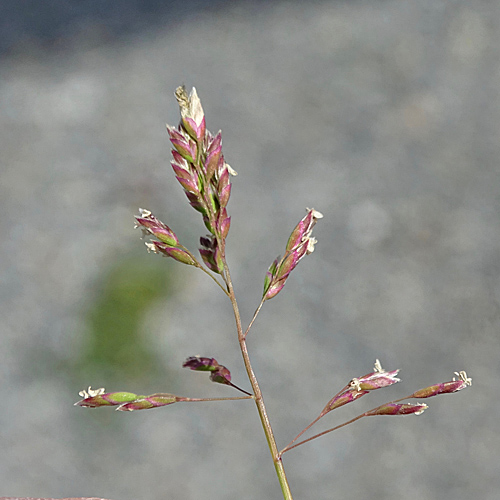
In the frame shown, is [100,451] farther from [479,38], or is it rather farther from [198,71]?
[479,38]

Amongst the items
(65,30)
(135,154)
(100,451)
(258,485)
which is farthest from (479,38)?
(100,451)

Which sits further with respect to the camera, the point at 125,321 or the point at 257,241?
the point at 257,241

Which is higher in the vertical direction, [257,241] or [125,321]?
[257,241]

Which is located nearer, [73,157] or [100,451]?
[100,451]

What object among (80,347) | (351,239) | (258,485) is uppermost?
(351,239)
